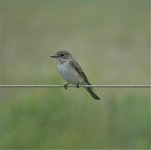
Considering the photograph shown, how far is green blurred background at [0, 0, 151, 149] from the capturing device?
1504 cm

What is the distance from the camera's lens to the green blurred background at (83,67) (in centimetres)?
1504

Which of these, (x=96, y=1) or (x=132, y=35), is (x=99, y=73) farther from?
(x=96, y=1)

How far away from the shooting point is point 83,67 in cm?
1741

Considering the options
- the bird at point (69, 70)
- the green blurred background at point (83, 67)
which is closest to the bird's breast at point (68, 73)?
the bird at point (69, 70)

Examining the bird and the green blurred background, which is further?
the green blurred background

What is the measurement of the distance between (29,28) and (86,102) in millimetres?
4620

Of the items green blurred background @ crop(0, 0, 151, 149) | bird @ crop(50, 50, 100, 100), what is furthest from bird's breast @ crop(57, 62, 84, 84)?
green blurred background @ crop(0, 0, 151, 149)

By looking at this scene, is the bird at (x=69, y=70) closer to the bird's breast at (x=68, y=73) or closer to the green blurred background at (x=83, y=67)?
the bird's breast at (x=68, y=73)

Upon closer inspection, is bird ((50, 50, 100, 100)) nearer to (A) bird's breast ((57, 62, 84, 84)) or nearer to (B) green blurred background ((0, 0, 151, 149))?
(A) bird's breast ((57, 62, 84, 84))

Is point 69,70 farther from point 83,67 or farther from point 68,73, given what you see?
point 83,67

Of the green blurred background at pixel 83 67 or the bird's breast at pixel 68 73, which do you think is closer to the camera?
the bird's breast at pixel 68 73

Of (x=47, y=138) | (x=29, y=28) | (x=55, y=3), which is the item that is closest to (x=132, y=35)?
(x=29, y=28)

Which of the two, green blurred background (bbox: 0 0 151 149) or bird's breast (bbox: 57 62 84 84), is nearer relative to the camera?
bird's breast (bbox: 57 62 84 84)

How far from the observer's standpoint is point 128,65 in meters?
17.8
